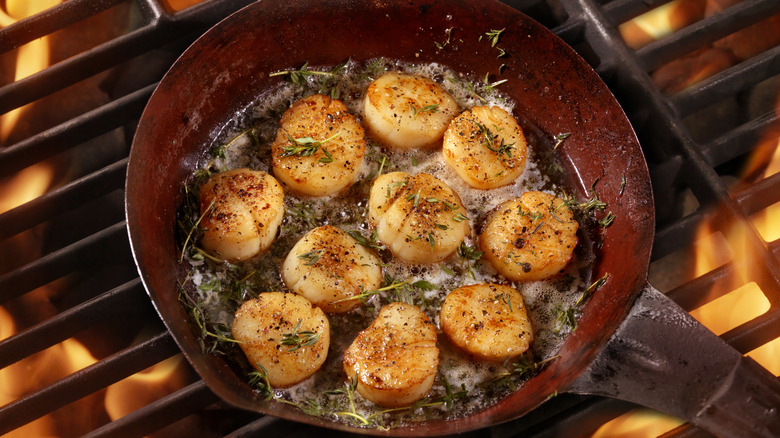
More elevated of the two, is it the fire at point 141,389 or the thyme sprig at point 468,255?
the thyme sprig at point 468,255

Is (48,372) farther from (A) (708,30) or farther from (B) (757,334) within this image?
(A) (708,30)

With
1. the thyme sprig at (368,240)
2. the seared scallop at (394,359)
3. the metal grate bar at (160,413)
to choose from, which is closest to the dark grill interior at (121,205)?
the metal grate bar at (160,413)

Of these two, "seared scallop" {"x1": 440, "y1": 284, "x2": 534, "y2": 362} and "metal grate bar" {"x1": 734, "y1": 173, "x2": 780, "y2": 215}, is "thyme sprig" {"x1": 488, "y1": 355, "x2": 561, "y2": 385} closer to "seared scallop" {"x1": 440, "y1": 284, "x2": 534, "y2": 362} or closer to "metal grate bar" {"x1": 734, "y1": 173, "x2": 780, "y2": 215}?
"seared scallop" {"x1": 440, "y1": 284, "x2": 534, "y2": 362}

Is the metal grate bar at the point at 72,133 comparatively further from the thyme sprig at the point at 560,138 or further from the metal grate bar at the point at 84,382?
the thyme sprig at the point at 560,138

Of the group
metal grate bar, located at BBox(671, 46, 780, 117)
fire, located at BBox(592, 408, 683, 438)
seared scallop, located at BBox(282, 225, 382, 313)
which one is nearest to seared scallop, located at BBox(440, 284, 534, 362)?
seared scallop, located at BBox(282, 225, 382, 313)

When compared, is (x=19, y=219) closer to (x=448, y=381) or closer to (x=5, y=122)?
(x=5, y=122)
